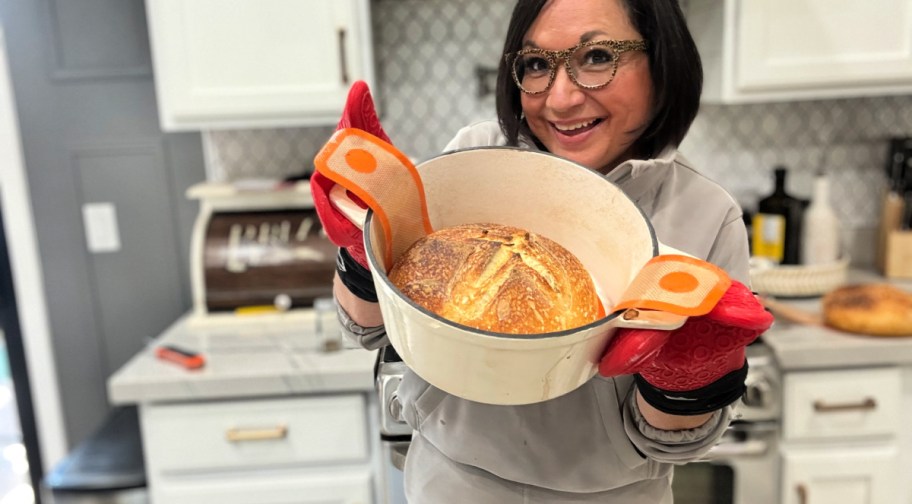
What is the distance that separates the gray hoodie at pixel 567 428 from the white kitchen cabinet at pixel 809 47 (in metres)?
1.01

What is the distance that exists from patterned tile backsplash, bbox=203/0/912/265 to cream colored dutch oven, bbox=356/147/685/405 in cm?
127

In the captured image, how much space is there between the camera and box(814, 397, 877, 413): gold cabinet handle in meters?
1.38

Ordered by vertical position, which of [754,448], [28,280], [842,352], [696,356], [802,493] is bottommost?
[802,493]

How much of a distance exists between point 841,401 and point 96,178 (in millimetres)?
1935

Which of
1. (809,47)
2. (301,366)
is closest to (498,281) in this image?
(301,366)

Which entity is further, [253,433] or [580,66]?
[253,433]

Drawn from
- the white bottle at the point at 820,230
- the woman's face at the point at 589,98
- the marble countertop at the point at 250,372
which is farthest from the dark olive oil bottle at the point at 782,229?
the woman's face at the point at 589,98

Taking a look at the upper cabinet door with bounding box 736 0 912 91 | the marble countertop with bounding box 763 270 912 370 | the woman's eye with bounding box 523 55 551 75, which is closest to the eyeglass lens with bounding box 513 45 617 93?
the woman's eye with bounding box 523 55 551 75

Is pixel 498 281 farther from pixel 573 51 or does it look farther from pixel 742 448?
pixel 742 448

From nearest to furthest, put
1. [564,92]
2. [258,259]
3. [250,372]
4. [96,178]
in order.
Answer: [564,92]
[250,372]
[258,259]
[96,178]

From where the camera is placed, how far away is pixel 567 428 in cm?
68

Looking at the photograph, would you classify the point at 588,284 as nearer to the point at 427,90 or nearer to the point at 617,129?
the point at 617,129

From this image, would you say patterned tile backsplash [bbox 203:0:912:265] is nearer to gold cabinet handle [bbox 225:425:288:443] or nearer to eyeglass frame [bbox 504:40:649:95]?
gold cabinet handle [bbox 225:425:288:443]

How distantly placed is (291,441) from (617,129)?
41.2 inches
